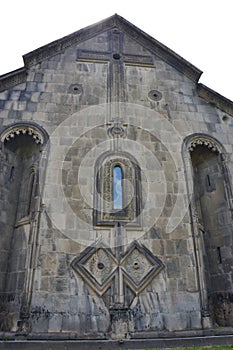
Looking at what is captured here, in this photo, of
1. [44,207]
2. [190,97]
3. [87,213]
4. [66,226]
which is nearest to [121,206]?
[87,213]

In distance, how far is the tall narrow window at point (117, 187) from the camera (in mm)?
10133

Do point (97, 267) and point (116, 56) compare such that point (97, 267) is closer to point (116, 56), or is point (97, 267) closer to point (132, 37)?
point (116, 56)

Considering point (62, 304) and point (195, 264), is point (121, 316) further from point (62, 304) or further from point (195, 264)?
point (195, 264)

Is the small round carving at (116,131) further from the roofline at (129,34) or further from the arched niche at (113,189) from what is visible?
the roofline at (129,34)

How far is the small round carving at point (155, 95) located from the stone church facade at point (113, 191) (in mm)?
87

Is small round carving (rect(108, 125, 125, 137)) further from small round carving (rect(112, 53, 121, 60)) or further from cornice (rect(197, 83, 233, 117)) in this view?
cornice (rect(197, 83, 233, 117))

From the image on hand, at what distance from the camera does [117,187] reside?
1049 cm

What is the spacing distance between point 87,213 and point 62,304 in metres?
2.85

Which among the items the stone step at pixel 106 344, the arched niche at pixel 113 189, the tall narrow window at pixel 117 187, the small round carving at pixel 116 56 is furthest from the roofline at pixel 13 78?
the stone step at pixel 106 344

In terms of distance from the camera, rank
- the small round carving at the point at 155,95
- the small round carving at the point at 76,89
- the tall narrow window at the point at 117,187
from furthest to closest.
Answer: the small round carving at the point at 155,95, the small round carving at the point at 76,89, the tall narrow window at the point at 117,187

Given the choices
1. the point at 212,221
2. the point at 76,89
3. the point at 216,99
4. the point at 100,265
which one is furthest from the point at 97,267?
the point at 216,99

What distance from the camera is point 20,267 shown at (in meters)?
9.41

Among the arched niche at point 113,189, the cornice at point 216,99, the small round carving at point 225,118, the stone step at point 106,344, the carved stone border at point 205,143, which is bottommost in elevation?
the stone step at point 106,344

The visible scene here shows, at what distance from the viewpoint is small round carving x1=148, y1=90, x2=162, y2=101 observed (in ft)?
41.5
